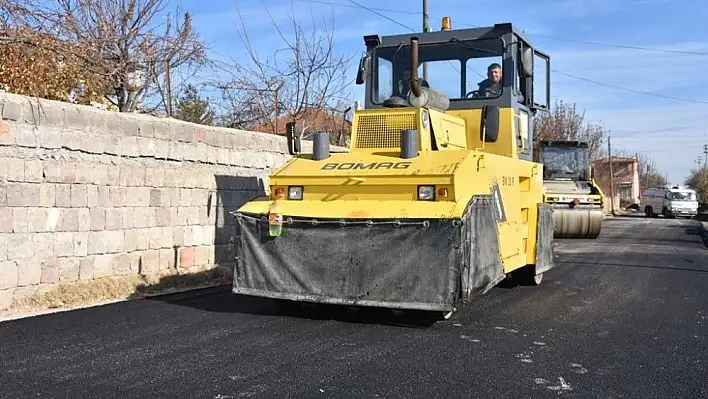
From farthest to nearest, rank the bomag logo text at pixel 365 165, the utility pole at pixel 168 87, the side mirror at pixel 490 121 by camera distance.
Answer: the utility pole at pixel 168 87 < the side mirror at pixel 490 121 < the bomag logo text at pixel 365 165

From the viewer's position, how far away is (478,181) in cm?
673

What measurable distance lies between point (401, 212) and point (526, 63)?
3201 mm

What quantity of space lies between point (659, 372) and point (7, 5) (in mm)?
8699

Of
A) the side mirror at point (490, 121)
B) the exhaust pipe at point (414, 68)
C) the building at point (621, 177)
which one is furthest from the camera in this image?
the building at point (621, 177)

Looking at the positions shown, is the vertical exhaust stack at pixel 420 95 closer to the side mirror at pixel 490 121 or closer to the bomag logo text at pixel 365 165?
the side mirror at pixel 490 121

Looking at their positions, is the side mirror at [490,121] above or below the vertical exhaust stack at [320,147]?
above

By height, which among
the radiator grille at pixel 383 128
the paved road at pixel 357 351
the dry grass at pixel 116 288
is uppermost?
the radiator grille at pixel 383 128

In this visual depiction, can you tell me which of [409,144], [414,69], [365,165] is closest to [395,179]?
[365,165]

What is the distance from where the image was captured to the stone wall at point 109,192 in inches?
289

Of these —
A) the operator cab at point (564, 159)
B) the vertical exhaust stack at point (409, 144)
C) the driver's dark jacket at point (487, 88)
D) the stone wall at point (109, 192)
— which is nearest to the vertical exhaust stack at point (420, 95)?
the driver's dark jacket at point (487, 88)

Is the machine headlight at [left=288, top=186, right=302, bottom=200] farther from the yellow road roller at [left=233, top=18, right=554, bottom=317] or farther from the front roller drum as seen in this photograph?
the front roller drum

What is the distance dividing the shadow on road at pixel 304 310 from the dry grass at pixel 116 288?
0.47 m

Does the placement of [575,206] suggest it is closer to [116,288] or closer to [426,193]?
[426,193]

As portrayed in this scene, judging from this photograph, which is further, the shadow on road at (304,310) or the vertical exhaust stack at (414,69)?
the vertical exhaust stack at (414,69)
